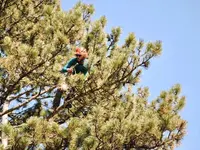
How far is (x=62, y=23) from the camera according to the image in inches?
243

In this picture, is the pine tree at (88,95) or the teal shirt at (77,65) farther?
the teal shirt at (77,65)

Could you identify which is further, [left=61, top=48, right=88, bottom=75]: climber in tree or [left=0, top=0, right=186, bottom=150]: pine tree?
[left=61, top=48, right=88, bottom=75]: climber in tree

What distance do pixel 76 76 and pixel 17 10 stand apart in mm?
3080

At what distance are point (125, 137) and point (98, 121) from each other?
608 millimetres

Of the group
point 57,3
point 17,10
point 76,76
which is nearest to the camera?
point 76,76

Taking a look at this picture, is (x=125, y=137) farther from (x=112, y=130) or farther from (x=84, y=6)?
(x=84, y=6)

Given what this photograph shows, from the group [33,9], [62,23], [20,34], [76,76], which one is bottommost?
[76,76]

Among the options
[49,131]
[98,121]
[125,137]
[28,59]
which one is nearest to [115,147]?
[125,137]

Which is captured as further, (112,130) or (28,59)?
(28,59)

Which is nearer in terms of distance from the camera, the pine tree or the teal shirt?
the pine tree

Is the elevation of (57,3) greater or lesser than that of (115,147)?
greater

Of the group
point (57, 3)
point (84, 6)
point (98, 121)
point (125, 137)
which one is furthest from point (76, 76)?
point (57, 3)

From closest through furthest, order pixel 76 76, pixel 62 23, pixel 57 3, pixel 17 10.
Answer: pixel 76 76, pixel 62 23, pixel 17 10, pixel 57 3

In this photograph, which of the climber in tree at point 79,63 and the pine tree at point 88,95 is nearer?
the pine tree at point 88,95
